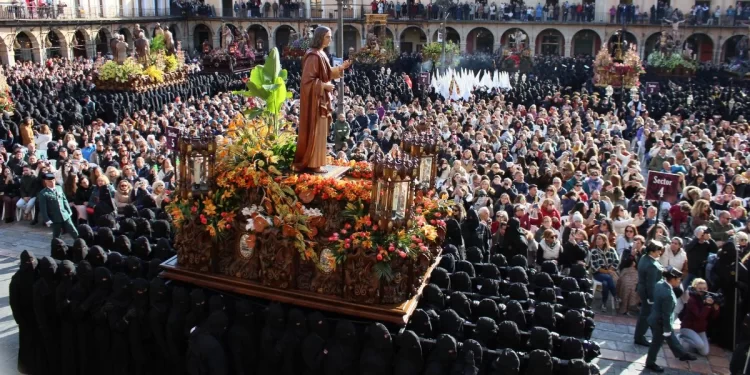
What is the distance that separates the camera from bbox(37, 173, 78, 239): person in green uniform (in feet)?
36.3

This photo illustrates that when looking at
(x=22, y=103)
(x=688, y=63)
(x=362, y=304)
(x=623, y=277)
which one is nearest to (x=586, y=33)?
(x=688, y=63)

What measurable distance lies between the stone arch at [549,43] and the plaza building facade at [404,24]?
7 centimetres

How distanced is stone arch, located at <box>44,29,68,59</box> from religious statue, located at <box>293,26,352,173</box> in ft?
104

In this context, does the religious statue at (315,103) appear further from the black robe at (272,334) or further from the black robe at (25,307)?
the black robe at (25,307)

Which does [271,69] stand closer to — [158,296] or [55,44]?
[158,296]

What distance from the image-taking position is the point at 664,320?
26.3 ft

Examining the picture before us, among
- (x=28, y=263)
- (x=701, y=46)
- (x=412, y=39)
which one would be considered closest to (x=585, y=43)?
(x=701, y=46)

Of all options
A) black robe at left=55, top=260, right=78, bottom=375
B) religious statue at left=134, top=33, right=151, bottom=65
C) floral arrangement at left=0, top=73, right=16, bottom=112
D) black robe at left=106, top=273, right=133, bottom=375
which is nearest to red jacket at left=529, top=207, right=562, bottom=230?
black robe at left=106, top=273, right=133, bottom=375

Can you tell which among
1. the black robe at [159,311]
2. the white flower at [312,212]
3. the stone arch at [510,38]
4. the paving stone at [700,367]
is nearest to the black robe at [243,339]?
the black robe at [159,311]

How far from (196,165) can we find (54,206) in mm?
4869

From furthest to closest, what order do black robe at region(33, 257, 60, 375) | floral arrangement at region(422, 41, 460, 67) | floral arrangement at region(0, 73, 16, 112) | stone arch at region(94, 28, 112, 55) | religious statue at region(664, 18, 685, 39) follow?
1. stone arch at region(94, 28, 112, 55)
2. religious statue at region(664, 18, 685, 39)
3. floral arrangement at region(422, 41, 460, 67)
4. floral arrangement at region(0, 73, 16, 112)
5. black robe at region(33, 257, 60, 375)

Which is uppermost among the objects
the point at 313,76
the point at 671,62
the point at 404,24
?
the point at 404,24

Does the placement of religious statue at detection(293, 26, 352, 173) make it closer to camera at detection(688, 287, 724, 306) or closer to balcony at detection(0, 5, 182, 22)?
camera at detection(688, 287, 724, 306)

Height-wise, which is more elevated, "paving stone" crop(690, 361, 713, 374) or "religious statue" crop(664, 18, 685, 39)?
"religious statue" crop(664, 18, 685, 39)
